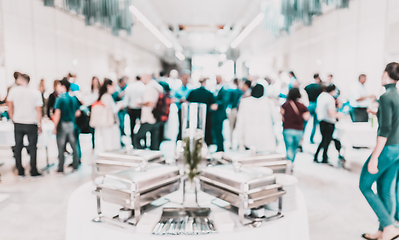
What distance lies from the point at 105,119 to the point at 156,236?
2.99m

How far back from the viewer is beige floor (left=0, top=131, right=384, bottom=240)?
258 centimetres

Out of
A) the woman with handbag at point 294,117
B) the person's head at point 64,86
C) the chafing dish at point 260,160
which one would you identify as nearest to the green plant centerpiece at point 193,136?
the chafing dish at point 260,160

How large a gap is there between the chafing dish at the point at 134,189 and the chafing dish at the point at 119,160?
25 centimetres

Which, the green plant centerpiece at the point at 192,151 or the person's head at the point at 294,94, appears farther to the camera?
the person's head at the point at 294,94

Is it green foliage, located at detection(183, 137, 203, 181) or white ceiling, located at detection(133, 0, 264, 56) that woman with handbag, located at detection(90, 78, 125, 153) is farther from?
white ceiling, located at detection(133, 0, 264, 56)

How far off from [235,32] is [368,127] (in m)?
10.1

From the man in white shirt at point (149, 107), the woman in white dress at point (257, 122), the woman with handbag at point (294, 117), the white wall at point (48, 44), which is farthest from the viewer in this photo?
the white wall at point (48, 44)

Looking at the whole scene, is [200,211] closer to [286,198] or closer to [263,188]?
[263,188]

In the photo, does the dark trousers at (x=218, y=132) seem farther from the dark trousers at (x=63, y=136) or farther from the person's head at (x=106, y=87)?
the dark trousers at (x=63, y=136)

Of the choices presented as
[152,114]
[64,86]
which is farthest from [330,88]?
[64,86]

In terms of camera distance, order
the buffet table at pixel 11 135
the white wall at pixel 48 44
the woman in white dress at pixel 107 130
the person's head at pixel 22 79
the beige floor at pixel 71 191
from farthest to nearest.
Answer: the white wall at pixel 48 44 → the buffet table at pixel 11 135 → the woman in white dress at pixel 107 130 → the person's head at pixel 22 79 → the beige floor at pixel 71 191

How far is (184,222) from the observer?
136cm

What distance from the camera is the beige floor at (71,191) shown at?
8.47 ft

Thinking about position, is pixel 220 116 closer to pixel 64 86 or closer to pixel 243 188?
pixel 64 86
